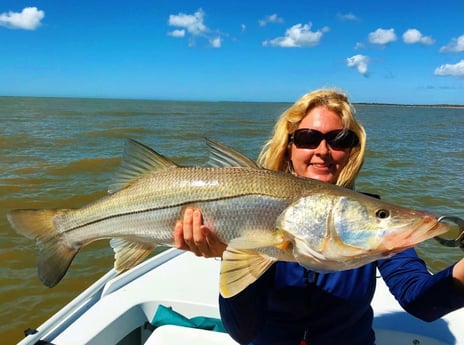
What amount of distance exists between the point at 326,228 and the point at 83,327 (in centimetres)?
221

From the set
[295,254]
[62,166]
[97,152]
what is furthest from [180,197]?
[97,152]

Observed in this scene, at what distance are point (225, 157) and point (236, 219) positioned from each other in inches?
14.1

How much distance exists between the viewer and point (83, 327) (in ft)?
10.9

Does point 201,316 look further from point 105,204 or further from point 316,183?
point 316,183

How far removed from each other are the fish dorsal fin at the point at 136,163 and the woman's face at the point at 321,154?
0.96 meters

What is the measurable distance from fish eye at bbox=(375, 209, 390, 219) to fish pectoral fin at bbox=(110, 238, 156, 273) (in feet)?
4.12

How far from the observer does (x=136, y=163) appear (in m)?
2.52

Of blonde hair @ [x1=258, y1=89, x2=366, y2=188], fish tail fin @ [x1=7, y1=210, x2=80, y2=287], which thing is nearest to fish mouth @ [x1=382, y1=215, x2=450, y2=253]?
blonde hair @ [x1=258, y1=89, x2=366, y2=188]

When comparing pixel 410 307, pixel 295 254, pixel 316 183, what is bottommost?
pixel 410 307

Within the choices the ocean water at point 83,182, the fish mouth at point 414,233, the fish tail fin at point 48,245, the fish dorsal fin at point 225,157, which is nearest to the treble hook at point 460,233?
the fish mouth at point 414,233

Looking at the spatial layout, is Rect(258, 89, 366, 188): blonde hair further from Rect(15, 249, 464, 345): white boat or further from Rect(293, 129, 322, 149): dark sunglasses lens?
Rect(15, 249, 464, 345): white boat

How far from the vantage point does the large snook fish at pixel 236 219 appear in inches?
78.0

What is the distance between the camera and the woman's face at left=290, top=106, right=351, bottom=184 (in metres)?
2.91

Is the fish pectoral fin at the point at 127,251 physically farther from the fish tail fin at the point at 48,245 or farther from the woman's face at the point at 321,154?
the woman's face at the point at 321,154
